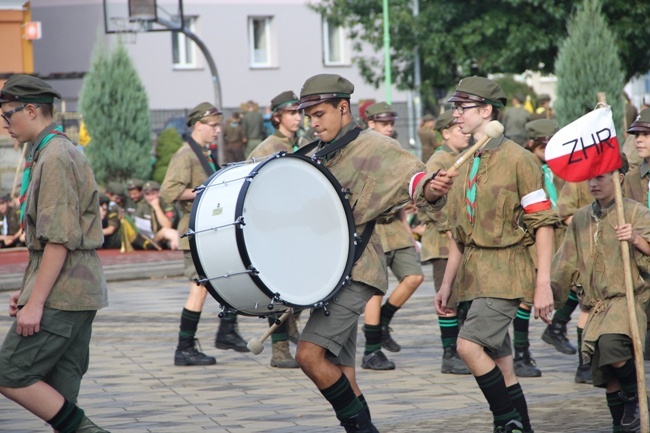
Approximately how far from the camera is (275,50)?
45.9 metres

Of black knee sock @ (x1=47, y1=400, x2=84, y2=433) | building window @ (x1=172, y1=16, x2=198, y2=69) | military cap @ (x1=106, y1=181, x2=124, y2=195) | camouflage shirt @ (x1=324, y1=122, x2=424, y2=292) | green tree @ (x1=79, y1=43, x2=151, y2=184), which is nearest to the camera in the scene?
black knee sock @ (x1=47, y1=400, x2=84, y2=433)

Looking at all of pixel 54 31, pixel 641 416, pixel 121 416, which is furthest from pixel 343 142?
pixel 54 31

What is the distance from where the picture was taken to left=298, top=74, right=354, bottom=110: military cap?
6.76 m

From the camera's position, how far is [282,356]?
1033 centimetres

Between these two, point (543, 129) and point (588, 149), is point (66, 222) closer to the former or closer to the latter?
point (588, 149)

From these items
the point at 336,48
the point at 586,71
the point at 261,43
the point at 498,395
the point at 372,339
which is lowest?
the point at 372,339

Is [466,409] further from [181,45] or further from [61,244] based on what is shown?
[181,45]

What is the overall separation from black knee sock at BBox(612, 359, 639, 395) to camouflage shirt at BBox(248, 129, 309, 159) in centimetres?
359

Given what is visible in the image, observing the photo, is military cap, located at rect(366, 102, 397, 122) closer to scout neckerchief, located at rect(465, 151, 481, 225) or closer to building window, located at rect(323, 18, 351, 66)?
scout neckerchief, located at rect(465, 151, 481, 225)

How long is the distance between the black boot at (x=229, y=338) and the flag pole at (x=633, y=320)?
4.66m

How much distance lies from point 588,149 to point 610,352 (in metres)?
1.11

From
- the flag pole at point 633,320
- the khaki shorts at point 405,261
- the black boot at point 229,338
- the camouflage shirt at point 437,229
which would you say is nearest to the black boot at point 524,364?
the camouflage shirt at point 437,229

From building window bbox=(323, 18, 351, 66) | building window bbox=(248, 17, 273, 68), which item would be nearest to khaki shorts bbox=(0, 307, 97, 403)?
building window bbox=(248, 17, 273, 68)

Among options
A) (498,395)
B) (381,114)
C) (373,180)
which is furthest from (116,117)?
(498,395)
